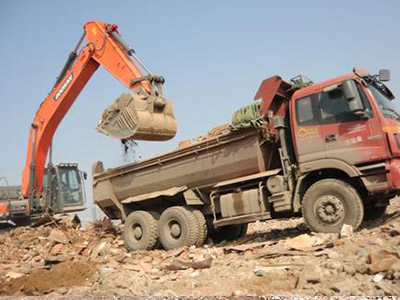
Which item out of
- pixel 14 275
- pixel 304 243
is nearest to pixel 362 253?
pixel 304 243

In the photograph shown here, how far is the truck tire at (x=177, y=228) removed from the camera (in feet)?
27.0

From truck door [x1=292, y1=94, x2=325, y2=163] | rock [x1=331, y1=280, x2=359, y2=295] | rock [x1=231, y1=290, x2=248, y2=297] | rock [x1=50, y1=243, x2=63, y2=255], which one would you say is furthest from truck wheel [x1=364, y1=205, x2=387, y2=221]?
rock [x1=50, y1=243, x2=63, y2=255]

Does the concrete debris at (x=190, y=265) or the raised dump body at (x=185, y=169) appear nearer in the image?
the concrete debris at (x=190, y=265)

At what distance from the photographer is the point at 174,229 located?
8578 mm

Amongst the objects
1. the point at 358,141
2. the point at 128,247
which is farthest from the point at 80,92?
the point at 358,141

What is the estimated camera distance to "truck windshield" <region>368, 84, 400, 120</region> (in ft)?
22.0

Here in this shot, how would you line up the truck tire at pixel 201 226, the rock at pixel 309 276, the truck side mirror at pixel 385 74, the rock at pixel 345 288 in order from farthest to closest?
the truck tire at pixel 201 226 < the truck side mirror at pixel 385 74 < the rock at pixel 309 276 < the rock at pixel 345 288

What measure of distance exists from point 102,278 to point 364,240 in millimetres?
3939

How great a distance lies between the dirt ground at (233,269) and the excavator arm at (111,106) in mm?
2747

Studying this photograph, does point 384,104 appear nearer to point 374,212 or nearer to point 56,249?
point 374,212

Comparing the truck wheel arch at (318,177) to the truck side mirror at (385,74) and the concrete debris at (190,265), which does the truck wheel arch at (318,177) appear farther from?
the concrete debris at (190,265)

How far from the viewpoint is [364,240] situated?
5648 mm

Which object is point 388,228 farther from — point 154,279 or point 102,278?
point 102,278

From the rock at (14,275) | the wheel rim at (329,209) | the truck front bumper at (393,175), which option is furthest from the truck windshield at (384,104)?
the rock at (14,275)
